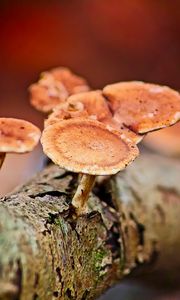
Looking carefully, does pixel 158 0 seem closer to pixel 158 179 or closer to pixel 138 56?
pixel 138 56

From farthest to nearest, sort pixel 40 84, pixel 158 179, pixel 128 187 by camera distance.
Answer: pixel 158 179 → pixel 128 187 → pixel 40 84

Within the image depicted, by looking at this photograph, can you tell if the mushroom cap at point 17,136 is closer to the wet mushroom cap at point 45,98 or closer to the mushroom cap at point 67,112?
the mushroom cap at point 67,112

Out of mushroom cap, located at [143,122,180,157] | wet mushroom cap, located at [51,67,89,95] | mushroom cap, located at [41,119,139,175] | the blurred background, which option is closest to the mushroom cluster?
mushroom cap, located at [41,119,139,175]

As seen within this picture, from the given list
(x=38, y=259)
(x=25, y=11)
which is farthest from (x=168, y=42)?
(x=38, y=259)

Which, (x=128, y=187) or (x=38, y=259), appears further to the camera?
(x=128, y=187)

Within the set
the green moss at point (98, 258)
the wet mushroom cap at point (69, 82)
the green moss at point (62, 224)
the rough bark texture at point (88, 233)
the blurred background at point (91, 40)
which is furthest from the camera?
the blurred background at point (91, 40)

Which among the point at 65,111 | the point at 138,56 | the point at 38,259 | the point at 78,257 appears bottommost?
the point at 138,56

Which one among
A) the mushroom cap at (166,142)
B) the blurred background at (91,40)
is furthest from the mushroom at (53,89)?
the blurred background at (91,40)

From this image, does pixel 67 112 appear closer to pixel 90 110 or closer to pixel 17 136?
pixel 90 110
